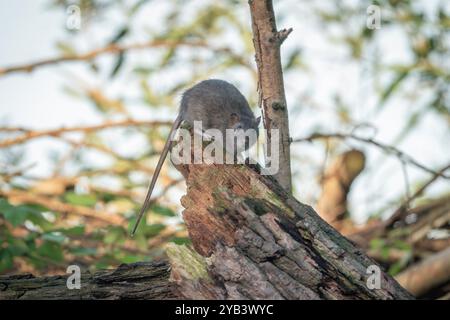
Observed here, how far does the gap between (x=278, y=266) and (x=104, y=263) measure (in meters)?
2.10

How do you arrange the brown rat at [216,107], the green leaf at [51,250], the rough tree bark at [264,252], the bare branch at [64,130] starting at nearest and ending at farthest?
the rough tree bark at [264,252]
the green leaf at [51,250]
the brown rat at [216,107]
the bare branch at [64,130]

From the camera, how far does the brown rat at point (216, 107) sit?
4.14 meters

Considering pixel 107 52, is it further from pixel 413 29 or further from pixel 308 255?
pixel 308 255

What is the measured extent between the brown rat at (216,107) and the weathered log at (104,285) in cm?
139

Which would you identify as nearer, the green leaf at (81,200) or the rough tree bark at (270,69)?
the rough tree bark at (270,69)

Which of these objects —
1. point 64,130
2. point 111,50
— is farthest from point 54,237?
point 111,50

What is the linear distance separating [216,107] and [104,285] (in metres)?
1.73

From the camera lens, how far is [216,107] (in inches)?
165

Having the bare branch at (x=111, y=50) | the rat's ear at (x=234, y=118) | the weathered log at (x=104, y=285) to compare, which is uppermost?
the bare branch at (x=111, y=50)

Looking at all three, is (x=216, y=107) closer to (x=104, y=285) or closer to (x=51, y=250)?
(x=51, y=250)

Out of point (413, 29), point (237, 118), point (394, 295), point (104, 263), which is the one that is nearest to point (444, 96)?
point (413, 29)

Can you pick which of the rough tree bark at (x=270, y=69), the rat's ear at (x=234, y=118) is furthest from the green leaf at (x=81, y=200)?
the rough tree bark at (x=270, y=69)

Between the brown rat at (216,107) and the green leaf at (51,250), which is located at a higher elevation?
the brown rat at (216,107)

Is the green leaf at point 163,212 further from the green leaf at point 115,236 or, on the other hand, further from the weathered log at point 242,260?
the weathered log at point 242,260
